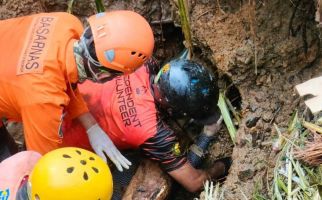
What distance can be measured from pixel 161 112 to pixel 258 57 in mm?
913

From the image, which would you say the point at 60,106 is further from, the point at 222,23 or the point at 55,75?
the point at 222,23

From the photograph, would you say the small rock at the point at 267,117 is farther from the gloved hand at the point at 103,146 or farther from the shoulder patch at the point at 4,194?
the shoulder patch at the point at 4,194

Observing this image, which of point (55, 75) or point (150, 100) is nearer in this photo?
point (55, 75)

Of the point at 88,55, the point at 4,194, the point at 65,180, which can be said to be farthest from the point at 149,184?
the point at 4,194

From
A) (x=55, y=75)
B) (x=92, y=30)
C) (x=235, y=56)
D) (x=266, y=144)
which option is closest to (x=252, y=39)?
(x=235, y=56)

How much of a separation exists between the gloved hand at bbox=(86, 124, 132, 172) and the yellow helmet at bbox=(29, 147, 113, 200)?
48.7 inches

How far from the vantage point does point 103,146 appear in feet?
15.8

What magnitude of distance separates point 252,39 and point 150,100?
3.13 feet

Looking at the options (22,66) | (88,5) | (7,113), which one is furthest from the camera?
(88,5)

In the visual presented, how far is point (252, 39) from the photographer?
472 centimetres

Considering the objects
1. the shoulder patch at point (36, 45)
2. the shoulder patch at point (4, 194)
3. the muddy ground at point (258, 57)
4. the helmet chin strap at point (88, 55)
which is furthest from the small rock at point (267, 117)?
the shoulder patch at point (4, 194)

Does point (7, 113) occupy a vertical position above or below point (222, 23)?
below

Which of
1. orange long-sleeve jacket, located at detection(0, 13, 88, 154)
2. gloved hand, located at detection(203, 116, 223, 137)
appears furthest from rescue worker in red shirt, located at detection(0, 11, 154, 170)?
gloved hand, located at detection(203, 116, 223, 137)

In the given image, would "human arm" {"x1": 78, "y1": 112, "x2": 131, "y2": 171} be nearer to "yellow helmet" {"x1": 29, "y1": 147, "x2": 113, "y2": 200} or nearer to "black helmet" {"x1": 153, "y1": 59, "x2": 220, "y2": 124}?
"black helmet" {"x1": 153, "y1": 59, "x2": 220, "y2": 124}
